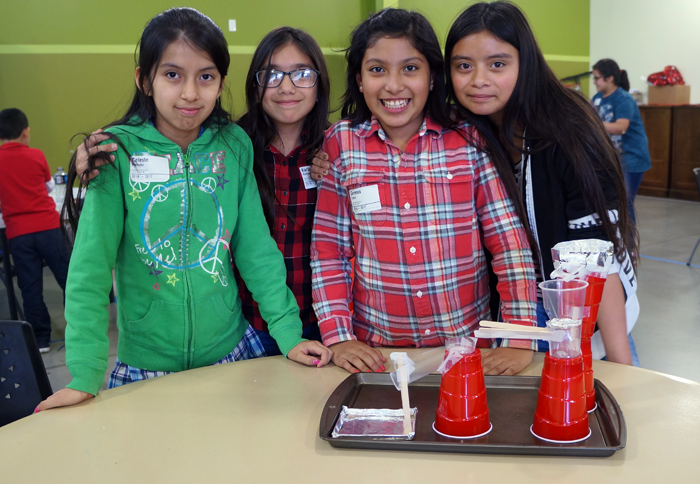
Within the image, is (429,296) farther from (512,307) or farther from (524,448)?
(524,448)

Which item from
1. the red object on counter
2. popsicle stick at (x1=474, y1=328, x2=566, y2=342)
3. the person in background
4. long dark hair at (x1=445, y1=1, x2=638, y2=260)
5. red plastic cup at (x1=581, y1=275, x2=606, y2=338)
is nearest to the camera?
Result: popsicle stick at (x1=474, y1=328, x2=566, y2=342)

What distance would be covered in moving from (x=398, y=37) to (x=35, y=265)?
9.74ft

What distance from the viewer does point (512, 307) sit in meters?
1.37

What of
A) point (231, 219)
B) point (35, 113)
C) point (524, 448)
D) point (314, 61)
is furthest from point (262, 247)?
point (35, 113)

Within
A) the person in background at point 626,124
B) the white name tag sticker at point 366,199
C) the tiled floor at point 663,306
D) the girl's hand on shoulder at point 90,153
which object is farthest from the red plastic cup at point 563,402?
the person in background at point 626,124

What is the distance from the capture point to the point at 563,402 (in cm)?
92

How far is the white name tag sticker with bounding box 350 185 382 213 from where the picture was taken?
1.46 meters

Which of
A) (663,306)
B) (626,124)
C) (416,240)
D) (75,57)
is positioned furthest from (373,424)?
(75,57)

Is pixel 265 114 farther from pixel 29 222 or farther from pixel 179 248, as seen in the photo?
pixel 29 222

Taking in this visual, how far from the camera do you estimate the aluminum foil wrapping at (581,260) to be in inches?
37.2

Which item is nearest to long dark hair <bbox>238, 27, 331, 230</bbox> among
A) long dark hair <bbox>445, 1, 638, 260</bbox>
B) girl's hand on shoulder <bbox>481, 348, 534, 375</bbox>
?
long dark hair <bbox>445, 1, 638, 260</bbox>

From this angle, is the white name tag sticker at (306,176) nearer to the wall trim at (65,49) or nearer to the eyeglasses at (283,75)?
the eyeglasses at (283,75)

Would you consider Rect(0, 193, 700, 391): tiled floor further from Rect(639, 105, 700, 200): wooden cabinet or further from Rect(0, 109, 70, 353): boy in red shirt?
Rect(639, 105, 700, 200): wooden cabinet

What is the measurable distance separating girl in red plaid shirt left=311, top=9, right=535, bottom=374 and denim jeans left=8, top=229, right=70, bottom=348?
2.57 meters
